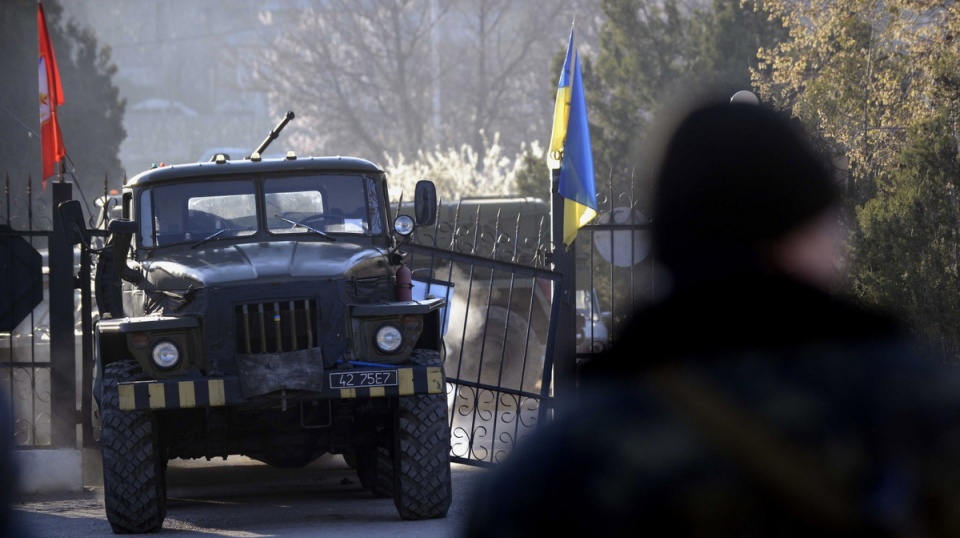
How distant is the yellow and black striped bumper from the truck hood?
0.58 meters

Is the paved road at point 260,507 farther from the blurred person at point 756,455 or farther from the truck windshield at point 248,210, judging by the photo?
the blurred person at point 756,455

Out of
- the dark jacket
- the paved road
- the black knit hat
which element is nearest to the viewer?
the dark jacket

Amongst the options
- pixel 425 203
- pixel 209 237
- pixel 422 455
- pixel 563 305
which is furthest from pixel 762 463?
pixel 563 305

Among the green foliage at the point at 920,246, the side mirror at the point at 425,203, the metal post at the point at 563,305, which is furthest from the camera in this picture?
the metal post at the point at 563,305

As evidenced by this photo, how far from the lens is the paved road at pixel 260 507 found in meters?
6.96

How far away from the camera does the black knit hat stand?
18.6ft

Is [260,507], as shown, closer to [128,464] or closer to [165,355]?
[128,464]

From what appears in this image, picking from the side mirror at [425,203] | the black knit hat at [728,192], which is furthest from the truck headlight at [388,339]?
the black knit hat at [728,192]

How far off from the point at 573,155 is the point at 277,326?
3217 mm

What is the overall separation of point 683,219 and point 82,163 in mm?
27457

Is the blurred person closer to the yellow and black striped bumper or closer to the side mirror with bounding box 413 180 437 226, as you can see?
the yellow and black striped bumper

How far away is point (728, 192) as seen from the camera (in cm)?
613

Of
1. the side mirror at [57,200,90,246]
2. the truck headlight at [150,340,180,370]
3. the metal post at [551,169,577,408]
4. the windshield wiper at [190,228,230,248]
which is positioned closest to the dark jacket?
the truck headlight at [150,340,180,370]

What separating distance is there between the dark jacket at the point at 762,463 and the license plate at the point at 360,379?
3.93 m
